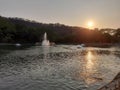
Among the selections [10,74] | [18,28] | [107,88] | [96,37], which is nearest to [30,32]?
[18,28]

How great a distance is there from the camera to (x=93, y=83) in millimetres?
26891

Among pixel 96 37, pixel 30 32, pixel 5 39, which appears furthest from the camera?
pixel 96 37

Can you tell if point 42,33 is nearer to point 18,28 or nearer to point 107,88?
point 18,28

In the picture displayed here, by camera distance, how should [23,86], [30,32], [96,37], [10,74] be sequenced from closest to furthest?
[23,86] < [10,74] < [30,32] < [96,37]

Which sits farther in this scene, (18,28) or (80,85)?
(18,28)

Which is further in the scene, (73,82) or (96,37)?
(96,37)

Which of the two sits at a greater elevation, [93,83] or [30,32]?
[30,32]

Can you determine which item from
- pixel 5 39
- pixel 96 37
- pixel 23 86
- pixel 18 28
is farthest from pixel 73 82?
pixel 96 37

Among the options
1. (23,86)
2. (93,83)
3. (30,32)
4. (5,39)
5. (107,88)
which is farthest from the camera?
(30,32)

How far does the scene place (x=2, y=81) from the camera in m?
27.4

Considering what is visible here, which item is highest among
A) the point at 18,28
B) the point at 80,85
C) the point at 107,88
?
the point at 18,28

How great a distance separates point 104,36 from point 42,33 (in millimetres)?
60058

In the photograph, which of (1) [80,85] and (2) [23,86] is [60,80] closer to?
(1) [80,85]

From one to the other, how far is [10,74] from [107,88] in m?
20.1
